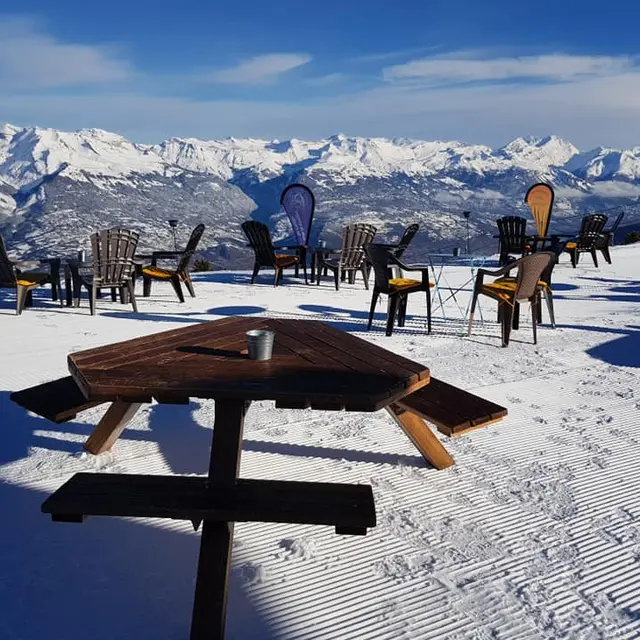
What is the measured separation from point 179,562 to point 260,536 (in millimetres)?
285

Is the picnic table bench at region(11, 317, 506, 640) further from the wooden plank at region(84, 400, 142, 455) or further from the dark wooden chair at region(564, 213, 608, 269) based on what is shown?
the dark wooden chair at region(564, 213, 608, 269)

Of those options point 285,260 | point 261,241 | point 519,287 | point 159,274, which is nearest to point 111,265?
point 159,274

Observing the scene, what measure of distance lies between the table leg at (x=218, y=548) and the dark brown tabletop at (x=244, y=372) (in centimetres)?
18

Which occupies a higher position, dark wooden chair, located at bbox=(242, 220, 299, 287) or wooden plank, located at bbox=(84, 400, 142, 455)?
dark wooden chair, located at bbox=(242, 220, 299, 287)

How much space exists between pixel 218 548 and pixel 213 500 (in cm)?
13

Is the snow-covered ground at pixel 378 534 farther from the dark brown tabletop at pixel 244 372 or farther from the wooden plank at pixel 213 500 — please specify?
the dark brown tabletop at pixel 244 372

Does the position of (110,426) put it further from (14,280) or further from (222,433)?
(14,280)

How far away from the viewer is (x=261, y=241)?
8609 mm

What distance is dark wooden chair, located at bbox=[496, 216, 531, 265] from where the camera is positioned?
31.7 ft

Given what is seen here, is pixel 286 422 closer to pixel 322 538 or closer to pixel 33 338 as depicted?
pixel 322 538

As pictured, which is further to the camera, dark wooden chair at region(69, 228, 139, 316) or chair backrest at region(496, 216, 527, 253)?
chair backrest at region(496, 216, 527, 253)

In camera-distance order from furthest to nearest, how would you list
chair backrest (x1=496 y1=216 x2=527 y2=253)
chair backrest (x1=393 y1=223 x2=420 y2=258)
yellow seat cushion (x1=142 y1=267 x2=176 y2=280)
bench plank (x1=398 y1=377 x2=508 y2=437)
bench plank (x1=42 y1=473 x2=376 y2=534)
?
chair backrest (x1=496 y1=216 x2=527 y2=253) < chair backrest (x1=393 y1=223 x2=420 y2=258) < yellow seat cushion (x1=142 y1=267 x2=176 y2=280) < bench plank (x1=398 y1=377 x2=508 y2=437) < bench plank (x1=42 y1=473 x2=376 y2=534)

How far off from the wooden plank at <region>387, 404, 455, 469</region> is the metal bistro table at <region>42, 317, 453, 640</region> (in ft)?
1.35

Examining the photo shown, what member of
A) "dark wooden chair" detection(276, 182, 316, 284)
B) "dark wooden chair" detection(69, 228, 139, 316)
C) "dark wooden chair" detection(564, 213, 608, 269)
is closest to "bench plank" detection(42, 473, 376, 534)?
"dark wooden chair" detection(69, 228, 139, 316)
